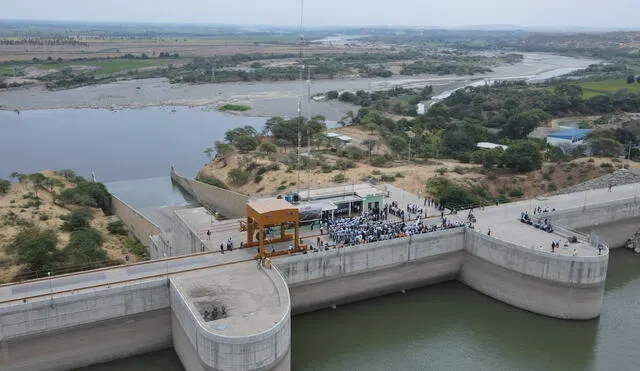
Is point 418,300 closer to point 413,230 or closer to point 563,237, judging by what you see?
point 413,230

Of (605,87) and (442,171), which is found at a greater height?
(605,87)

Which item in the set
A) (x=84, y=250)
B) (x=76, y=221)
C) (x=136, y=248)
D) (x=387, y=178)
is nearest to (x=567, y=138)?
(x=387, y=178)

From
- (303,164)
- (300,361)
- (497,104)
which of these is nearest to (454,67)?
(497,104)

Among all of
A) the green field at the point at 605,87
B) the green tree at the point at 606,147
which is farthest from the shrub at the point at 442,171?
the green field at the point at 605,87

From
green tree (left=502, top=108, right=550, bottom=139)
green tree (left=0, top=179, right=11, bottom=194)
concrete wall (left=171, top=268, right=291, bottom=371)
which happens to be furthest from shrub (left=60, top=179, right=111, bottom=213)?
green tree (left=502, top=108, right=550, bottom=139)

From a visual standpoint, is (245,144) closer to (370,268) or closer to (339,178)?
(339,178)

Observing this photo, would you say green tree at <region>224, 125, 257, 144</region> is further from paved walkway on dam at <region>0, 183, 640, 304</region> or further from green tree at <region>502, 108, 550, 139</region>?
paved walkway on dam at <region>0, 183, 640, 304</region>
